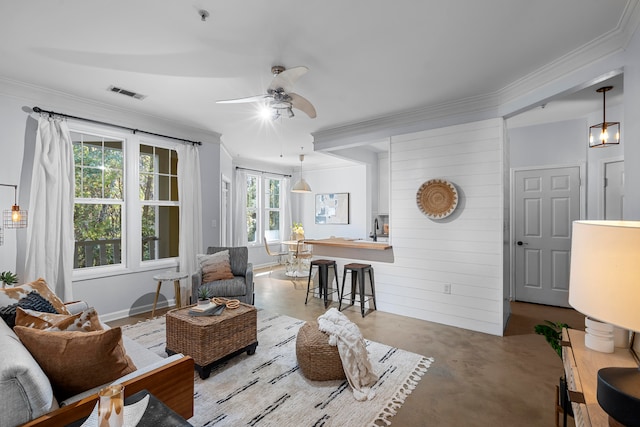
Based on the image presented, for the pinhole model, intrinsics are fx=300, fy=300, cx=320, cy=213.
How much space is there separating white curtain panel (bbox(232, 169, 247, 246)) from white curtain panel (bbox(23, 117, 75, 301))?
371 cm

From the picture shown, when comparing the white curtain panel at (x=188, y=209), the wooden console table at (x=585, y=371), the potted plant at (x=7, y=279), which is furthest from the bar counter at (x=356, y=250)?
the potted plant at (x=7, y=279)

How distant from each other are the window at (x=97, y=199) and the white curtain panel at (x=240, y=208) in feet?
10.2

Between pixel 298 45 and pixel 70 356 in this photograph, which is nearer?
pixel 70 356

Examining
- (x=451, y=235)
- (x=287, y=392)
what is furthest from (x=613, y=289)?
(x=451, y=235)

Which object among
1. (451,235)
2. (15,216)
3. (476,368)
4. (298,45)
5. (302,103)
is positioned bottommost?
(476,368)

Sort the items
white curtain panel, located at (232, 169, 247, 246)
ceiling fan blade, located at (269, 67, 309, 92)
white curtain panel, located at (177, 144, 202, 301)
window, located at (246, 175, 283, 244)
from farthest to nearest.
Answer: window, located at (246, 175, 283, 244), white curtain panel, located at (232, 169, 247, 246), white curtain panel, located at (177, 144, 202, 301), ceiling fan blade, located at (269, 67, 309, 92)

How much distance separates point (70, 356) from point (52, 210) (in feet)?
8.86

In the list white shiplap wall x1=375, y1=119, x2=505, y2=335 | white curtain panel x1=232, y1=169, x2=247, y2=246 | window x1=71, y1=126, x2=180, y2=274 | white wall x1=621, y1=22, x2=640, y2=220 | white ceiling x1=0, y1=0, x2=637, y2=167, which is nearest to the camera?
white wall x1=621, y1=22, x2=640, y2=220

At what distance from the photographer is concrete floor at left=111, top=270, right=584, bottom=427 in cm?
202

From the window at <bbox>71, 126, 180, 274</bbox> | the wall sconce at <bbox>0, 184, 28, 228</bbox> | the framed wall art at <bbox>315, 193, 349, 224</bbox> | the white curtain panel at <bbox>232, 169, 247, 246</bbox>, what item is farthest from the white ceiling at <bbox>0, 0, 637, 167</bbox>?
the framed wall art at <bbox>315, 193, 349, 224</bbox>

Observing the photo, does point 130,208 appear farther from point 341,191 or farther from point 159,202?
point 341,191

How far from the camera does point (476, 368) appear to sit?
2605mm

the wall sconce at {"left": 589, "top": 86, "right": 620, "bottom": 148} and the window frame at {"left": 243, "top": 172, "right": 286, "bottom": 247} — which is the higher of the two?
the wall sconce at {"left": 589, "top": 86, "right": 620, "bottom": 148}

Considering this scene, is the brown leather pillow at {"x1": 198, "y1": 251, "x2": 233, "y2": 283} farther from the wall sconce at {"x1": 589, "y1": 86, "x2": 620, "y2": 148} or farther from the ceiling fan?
the wall sconce at {"x1": 589, "y1": 86, "x2": 620, "y2": 148}
